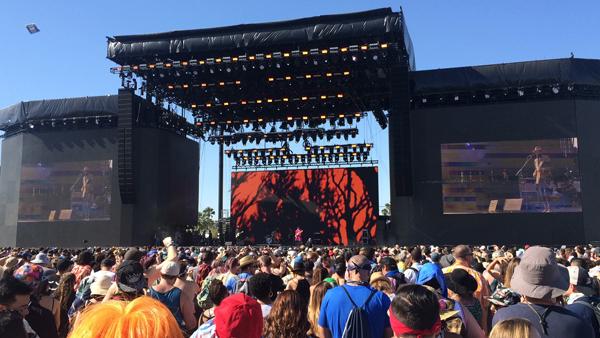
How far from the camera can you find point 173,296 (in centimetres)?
466

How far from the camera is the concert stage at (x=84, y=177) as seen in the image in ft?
98.1

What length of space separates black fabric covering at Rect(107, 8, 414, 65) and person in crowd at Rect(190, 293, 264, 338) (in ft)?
→ 75.6

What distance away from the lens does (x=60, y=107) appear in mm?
31875

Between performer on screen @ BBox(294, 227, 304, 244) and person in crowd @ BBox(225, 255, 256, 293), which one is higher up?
person in crowd @ BBox(225, 255, 256, 293)

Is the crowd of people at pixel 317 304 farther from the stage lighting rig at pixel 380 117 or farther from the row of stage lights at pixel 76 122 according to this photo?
the row of stage lights at pixel 76 122

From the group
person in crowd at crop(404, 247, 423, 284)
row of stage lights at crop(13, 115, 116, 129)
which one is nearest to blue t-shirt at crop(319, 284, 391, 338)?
person in crowd at crop(404, 247, 423, 284)

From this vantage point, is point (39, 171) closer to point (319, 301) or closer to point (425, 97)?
point (425, 97)

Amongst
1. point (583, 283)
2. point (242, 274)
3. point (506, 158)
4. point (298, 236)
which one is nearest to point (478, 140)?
point (506, 158)

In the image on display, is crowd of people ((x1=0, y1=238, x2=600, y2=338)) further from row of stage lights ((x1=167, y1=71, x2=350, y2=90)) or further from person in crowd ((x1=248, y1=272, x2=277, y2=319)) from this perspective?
row of stage lights ((x1=167, y1=71, x2=350, y2=90))

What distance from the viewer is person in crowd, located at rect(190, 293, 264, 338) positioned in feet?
8.31

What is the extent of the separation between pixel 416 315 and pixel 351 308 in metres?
1.45

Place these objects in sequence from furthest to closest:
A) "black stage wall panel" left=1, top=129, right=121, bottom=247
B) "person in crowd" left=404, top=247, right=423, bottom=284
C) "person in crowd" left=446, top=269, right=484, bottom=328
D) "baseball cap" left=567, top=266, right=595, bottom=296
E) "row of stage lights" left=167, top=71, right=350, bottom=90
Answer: "black stage wall panel" left=1, top=129, right=121, bottom=247 → "row of stage lights" left=167, top=71, right=350, bottom=90 → "person in crowd" left=404, top=247, right=423, bottom=284 → "baseball cap" left=567, top=266, right=595, bottom=296 → "person in crowd" left=446, top=269, right=484, bottom=328

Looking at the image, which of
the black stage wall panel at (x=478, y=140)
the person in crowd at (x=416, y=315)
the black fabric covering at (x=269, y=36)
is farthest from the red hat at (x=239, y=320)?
the black stage wall panel at (x=478, y=140)

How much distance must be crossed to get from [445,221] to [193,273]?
70.8 feet
